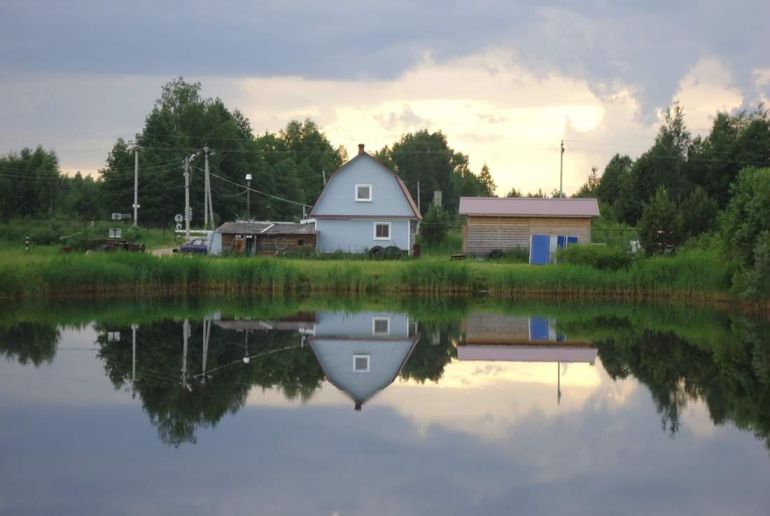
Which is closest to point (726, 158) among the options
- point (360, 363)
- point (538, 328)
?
point (538, 328)

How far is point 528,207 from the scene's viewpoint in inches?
1730

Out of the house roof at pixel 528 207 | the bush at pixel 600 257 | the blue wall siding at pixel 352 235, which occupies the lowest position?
the bush at pixel 600 257

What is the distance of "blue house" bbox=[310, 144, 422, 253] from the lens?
44688 mm

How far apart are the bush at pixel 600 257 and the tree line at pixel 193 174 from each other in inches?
1127

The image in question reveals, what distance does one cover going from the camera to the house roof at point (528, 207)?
43031mm

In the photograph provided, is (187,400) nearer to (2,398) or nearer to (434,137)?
(2,398)

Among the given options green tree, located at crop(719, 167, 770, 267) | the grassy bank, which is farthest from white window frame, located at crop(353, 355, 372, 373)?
green tree, located at crop(719, 167, 770, 267)

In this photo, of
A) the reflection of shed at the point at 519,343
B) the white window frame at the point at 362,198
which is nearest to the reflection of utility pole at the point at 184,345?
the reflection of shed at the point at 519,343

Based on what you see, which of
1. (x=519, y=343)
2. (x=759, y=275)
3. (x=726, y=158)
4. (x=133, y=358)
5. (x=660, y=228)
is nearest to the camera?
(x=133, y=358)

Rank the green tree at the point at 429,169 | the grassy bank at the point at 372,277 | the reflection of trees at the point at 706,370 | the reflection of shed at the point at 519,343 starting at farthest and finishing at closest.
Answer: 1. the green tree at the point at 429,169
2. the grassy bank at the point at 372,277
3. the reflection of shed at the point at 519,343
4. the reflection of trees at the point at 706,370

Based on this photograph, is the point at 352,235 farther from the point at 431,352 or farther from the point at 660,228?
the point at 431,352

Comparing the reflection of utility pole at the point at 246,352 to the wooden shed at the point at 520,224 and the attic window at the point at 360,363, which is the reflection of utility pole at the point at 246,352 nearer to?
the attic window at the point at 360,363

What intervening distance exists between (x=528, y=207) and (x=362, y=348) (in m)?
23.9

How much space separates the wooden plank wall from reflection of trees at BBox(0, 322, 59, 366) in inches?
923
